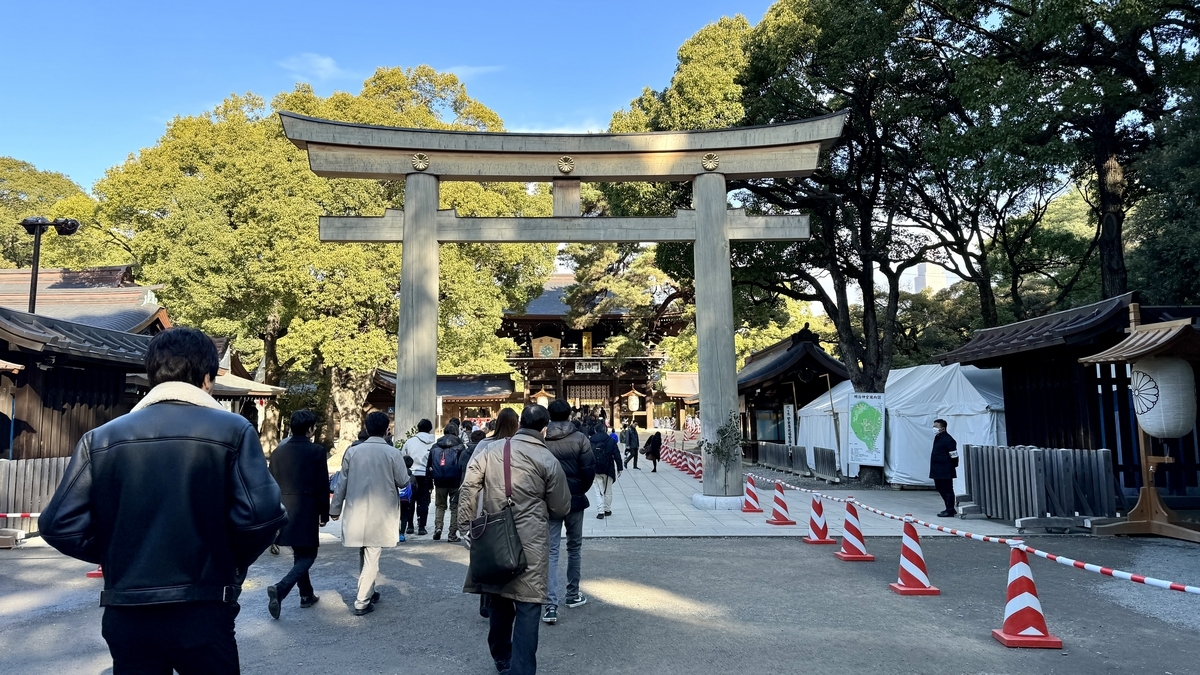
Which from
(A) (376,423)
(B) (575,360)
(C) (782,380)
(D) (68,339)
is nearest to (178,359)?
(A) (376,423)

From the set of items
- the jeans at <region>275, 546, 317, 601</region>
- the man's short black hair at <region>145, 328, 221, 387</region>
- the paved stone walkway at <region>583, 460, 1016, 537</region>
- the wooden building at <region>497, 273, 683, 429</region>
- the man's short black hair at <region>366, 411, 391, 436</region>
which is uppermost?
the wooden building at <region>497, 273, 683, 429</region>

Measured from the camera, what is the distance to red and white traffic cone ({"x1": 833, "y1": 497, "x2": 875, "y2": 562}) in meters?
8.64

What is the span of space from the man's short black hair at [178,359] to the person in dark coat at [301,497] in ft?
11.3

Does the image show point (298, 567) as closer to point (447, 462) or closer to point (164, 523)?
point (447, 462)

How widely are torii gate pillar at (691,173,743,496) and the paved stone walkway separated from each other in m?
0.82

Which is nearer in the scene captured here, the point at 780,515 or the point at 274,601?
the point at 274,601

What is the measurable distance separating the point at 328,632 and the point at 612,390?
1349 inches

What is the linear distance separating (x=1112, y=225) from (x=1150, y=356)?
7031 millimetres

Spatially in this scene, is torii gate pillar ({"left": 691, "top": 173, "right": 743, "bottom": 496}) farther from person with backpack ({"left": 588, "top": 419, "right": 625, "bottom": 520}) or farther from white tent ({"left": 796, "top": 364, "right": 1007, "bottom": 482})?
white tent ({"left": 796, "top": 364, "right": 1007, "bottom": 482})

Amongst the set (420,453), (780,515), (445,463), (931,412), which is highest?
(931,412)

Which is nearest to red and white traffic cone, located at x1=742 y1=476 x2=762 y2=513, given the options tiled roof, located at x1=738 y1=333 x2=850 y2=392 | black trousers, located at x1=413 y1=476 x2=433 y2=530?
black trousers, located at x1=413 y1=476 x2=433 y2=530

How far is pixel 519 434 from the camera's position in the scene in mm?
4773

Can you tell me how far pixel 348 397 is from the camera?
26.2 m

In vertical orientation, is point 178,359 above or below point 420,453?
above
